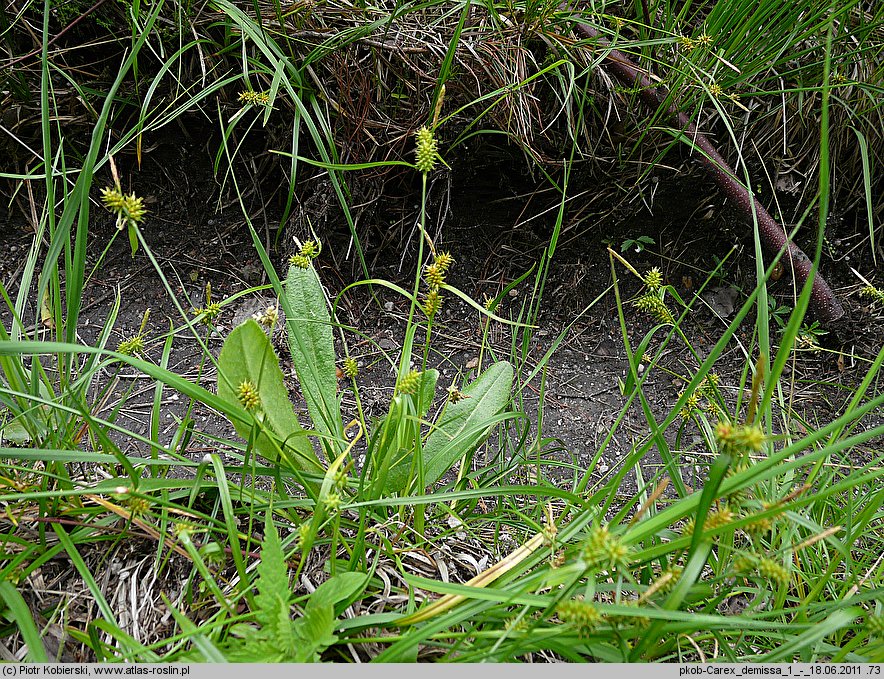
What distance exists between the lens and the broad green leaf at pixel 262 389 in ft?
2.83

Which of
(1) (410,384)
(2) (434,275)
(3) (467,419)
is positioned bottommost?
(3) (467,419)

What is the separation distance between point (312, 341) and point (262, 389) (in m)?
0.14

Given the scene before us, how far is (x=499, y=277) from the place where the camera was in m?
1.60

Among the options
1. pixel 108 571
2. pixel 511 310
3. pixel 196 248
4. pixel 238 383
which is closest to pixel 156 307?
pixel 196 248

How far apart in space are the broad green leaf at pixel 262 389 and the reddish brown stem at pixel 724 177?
40.5 inches

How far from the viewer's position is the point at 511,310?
161cm

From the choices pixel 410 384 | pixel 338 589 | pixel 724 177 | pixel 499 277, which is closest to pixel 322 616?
pixel 338 589

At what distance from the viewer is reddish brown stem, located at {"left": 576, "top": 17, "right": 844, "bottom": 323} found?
138cm

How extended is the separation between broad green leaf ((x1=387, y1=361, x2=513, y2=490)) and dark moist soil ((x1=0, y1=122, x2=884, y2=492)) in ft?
1.06

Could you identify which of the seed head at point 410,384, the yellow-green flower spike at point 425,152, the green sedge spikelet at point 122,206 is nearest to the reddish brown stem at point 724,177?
the yellow-green flower spike at point 425,152

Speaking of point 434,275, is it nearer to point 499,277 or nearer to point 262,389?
point 262,389

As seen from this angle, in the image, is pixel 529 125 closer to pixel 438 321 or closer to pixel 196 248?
pixel 438 321
